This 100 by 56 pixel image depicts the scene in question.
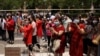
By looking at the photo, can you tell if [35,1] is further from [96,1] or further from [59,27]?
[59,27]

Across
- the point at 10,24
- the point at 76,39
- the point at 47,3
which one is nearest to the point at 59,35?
the point at 76,39

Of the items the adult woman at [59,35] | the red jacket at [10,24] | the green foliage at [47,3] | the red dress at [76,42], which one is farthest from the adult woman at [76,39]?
the green foliage at [47,3]

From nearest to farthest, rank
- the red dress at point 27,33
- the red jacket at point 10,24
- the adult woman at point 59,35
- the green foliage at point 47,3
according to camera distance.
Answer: the adult woman at point 59,35 < the red dress at point 27,33 < the red jacket at point 10,24 < the green foliage at point 47,3

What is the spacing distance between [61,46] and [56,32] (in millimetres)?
654

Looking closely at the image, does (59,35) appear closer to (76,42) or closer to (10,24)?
(76,42)

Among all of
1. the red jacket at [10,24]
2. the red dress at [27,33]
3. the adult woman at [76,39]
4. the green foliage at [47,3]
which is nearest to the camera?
the adult woman at [76,39]

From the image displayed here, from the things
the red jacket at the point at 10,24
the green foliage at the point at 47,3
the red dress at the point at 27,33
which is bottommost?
the green foliage at the point at 47,3

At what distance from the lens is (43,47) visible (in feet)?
63.1

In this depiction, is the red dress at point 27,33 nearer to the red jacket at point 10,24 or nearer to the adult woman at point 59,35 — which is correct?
the adult woman at point 59,35

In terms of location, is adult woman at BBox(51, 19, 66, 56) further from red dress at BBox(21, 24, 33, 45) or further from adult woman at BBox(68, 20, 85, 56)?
red dress at BBox(21, 24, 33, 45)

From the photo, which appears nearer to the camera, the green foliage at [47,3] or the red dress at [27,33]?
the red dress at [27,33]

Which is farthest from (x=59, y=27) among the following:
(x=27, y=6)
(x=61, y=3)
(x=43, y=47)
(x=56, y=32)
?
(x=27, y=6)

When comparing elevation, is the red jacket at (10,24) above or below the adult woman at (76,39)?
below

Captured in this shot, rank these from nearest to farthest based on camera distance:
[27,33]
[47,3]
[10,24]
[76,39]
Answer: [76,39]
[27,33]
[10,24]
[47,3]
